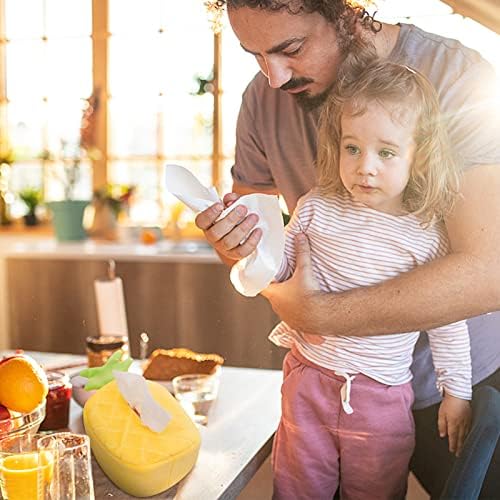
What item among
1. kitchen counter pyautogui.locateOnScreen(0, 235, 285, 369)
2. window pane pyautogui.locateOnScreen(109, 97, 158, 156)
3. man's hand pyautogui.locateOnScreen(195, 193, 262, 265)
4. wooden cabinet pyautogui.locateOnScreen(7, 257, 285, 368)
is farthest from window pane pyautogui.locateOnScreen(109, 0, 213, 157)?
man's hand pyautogui.locateOnScreen(195, 193, 262, 265)

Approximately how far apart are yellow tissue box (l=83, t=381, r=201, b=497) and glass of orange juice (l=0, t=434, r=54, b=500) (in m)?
0.14

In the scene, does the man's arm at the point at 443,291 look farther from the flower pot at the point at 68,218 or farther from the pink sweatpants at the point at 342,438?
the flower pot at the point at 68,218

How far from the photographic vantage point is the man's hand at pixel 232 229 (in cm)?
116

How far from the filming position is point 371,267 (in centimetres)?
125

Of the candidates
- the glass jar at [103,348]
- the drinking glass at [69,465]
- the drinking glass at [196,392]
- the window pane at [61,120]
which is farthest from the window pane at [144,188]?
the drinking glass at [69,465]

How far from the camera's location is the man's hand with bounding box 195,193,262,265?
116 cm

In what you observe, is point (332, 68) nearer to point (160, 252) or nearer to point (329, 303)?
point (329, 303)

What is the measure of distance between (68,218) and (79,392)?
8.17ft

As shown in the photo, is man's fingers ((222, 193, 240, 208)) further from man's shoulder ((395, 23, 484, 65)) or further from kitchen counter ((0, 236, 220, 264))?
kitchen counter ((0, 236, 220, 264))

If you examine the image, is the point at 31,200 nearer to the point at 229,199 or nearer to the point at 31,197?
the point at 31,197

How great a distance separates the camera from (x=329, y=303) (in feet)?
3.98

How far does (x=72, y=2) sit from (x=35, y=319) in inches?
69.3

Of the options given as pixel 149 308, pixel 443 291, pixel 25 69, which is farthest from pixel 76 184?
pixel 443 291

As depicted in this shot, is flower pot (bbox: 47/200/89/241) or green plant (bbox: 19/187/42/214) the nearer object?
flower pot (bbox: 47/200/89/241)
